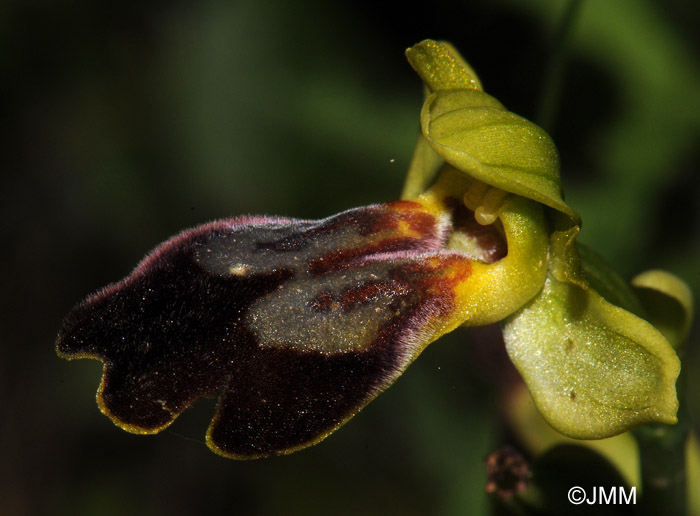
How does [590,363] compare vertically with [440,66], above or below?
below

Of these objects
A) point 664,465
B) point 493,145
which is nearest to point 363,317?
point 493,145

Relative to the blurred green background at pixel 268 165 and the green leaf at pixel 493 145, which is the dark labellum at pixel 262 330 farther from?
the blurred green background at pixel 268 165

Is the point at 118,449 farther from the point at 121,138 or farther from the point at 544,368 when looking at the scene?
the point at 544,368

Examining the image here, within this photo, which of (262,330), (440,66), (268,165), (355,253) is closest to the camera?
(262,330)

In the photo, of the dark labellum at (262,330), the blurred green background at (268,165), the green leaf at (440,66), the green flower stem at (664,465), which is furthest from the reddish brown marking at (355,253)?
the blurred green background at (268,165)

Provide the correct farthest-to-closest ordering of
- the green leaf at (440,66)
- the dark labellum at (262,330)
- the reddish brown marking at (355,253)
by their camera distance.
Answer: the green leaf at (440,66)
the reddish brown marking at (355,253)
the dark labellum at (262,330)

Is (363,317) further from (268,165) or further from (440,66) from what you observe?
(268,165)

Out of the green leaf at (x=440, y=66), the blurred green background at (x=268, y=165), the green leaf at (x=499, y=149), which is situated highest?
the green leaf at (x=440, y=66)
